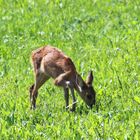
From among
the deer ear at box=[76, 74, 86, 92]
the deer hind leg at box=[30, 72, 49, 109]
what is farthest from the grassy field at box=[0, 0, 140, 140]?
the deer ear at box=[76, 74, 86, 92]

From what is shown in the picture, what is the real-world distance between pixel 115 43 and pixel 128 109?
4393mm

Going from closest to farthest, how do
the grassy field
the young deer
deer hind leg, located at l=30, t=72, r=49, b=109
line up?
the grassy field, the young deer, deer hind leg, located at l=30, t=72, r=49, b=109

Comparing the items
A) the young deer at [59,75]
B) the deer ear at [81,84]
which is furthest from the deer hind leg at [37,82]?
the deer ear at [81,84]

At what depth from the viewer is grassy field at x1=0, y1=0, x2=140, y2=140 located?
33.4 ft

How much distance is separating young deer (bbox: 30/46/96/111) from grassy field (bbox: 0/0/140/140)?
189mm

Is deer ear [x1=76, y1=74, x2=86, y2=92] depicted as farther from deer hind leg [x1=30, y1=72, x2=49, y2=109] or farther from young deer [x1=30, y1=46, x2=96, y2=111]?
deer hind leg [x1=30, y1=72, x2=49, y2=109]

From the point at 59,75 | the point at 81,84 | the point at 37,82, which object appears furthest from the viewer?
the point at 37,82

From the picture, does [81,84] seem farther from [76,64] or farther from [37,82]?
[76,64]

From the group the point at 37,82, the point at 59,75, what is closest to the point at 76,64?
the point at 37,82

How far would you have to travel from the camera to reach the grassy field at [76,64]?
401 inches

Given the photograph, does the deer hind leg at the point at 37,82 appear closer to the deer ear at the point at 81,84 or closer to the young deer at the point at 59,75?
the young deer at the point at 59,75

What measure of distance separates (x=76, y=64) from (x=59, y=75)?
2.20 meters

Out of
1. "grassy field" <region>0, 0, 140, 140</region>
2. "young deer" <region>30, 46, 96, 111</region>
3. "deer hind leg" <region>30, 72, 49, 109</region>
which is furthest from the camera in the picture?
"deer hind leg" <region>30, 72, 49, 109</region>

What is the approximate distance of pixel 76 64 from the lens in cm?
1377
